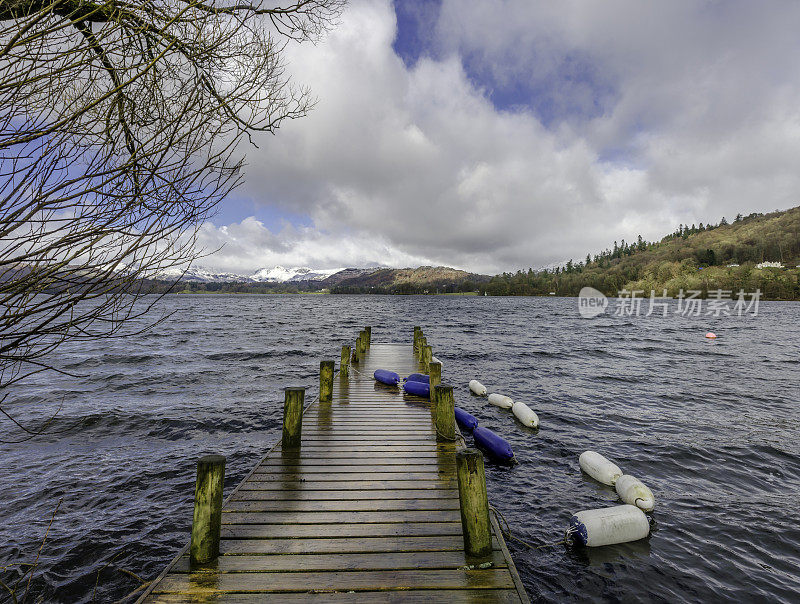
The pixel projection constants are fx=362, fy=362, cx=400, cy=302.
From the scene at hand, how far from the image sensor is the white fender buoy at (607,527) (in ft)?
20.8

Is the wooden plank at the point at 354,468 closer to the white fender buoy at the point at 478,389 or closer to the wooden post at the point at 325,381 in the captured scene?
the wooden post at the point at 325,381

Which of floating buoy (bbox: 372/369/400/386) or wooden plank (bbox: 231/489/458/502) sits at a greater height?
floating buoy (bbox: 372/369/400/386)

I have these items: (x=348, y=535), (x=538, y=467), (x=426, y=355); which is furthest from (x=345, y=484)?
(x=426, y=355)

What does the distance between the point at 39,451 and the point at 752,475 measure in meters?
19.9

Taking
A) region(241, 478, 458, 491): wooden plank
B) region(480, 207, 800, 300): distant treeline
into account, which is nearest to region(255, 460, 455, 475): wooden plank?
region(241, 478, 458, 491): wooden plank

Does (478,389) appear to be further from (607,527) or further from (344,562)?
(344,562)

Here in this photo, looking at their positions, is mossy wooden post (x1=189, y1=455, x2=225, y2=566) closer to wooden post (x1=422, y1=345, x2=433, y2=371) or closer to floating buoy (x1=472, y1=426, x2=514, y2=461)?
floating buoy (x1=472, y1=426, x2=514, y2=461)

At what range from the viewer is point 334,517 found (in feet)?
16.1


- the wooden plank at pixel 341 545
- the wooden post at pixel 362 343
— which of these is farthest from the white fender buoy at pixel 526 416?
the wooden plank at pixel 341 545

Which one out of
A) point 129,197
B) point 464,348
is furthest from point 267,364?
point 129,197

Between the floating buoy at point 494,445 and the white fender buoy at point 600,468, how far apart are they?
5.86 feet

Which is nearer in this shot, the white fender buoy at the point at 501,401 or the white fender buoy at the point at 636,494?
the white fender buoy at the point at 636,494

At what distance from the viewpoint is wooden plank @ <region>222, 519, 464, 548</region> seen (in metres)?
4.46

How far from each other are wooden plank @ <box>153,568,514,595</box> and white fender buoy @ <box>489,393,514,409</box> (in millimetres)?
10600
